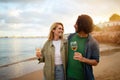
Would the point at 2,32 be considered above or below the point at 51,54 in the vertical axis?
above

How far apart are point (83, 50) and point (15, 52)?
7.18 ft

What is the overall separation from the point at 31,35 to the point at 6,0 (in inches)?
28.5

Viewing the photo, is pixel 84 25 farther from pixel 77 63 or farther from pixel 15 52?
pixel 15 52

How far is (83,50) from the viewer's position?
2.02m

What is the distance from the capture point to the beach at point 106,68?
3900mm

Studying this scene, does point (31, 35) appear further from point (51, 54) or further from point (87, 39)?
point (87, 39)

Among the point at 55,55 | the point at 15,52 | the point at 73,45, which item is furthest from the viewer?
the point at 15,52

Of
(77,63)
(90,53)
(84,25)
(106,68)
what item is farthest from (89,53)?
(106,68)

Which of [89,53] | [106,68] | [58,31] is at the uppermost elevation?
Result: [58,31]

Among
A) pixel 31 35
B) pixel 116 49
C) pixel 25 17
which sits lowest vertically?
pixel 116 49

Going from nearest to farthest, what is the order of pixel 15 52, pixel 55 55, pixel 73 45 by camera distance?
pixel 73 45
pixel 55 55
pixel 15 52

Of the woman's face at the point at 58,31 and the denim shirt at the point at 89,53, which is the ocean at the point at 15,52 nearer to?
the woman's face at the point at 58,31

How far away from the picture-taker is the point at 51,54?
7.29ft

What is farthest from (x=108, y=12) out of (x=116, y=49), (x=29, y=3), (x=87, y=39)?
(x=87, y=39)
